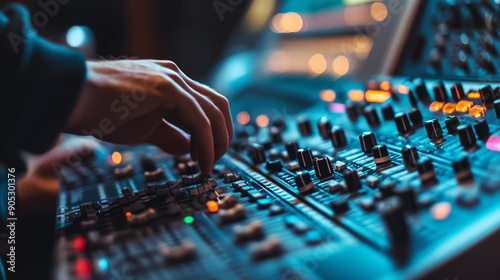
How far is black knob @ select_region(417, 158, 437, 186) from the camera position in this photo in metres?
0.61

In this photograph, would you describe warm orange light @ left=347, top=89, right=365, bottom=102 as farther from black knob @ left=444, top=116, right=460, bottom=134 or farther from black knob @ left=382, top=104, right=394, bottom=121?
black knob @ left=444, top=116, right=460, bottom=134

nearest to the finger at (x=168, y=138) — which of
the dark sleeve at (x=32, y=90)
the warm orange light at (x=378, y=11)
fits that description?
the dark sleeve at (x=32, y=90)

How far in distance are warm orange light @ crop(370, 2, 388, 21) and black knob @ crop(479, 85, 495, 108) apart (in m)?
0.55

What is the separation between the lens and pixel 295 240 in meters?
0.54

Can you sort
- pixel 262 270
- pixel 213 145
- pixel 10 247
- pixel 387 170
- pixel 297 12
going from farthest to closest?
pixel 297 12
pixel 10 247
pixel 213 145
pixel 387 170
pixel 262 270

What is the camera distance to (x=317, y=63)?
1654mm

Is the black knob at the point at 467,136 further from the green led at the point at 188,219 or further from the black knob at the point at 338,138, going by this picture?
the green led at the point at 188,219

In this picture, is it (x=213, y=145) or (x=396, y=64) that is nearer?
(x=213, y=145)

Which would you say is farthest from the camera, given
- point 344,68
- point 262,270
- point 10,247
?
point 344,68

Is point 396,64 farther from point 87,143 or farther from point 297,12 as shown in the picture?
point 87,143

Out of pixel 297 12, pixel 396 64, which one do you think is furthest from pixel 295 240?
pixel 297 12

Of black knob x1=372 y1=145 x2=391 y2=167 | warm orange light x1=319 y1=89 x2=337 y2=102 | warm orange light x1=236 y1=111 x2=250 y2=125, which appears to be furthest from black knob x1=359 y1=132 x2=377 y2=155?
warm orange light x1=236 y1=111 x2=250 y2=125

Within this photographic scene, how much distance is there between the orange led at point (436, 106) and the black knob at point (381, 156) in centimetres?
23

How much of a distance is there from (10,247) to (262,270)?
908mm
